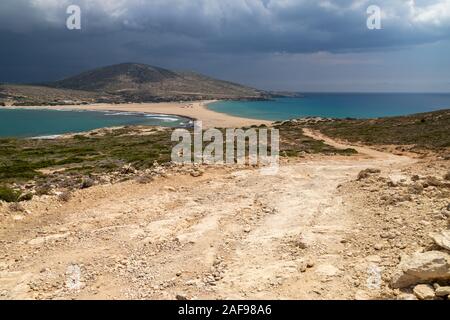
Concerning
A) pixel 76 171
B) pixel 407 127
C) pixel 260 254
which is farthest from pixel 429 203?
pixel 407 127

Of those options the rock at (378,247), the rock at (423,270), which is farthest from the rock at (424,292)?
the rock at (378,247)

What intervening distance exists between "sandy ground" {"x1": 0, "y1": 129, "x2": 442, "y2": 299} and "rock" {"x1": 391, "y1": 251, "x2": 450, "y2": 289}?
1.83ft

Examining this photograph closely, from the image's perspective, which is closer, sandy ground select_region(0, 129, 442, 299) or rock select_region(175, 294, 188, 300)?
rock select_region(175, 294, 188, 300)

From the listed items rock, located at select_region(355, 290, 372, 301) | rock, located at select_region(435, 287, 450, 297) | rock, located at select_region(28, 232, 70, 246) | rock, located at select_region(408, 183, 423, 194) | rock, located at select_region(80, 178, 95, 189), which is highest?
rock, located at select_region(408, 183, 423, 194)

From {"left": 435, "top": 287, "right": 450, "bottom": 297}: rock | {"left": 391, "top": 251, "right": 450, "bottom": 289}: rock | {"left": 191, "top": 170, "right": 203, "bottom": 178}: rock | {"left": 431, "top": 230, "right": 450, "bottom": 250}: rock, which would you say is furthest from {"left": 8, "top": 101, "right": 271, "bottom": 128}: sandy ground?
{"left": 435, "top": 287, "right": 450, "bottom": 297}: rock

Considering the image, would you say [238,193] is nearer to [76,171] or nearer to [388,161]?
[76,171]

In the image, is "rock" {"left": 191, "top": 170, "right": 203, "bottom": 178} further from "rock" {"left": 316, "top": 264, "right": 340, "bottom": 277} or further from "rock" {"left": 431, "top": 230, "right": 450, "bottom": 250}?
"rock" {"left": 431, "top": 230, "right": 450, "bottom": 250}

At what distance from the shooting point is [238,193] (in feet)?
59.5

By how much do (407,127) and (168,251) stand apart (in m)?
47.2

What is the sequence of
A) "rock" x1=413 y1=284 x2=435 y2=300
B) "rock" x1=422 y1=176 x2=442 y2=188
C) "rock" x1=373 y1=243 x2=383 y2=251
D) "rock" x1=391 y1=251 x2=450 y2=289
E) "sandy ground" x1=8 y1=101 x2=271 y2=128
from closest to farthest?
"rock" x1=413 y1=284 x2=435 y2=300, "rock" x1=391 y1=251 x2=450 y2=289, "rock" x1=373 y1=243 x2=383 y2=251, "rock" x1=422 y1=176 x2=442 y2=188, "sandy ground" x1=8 y1=101 x2=271 y2=128

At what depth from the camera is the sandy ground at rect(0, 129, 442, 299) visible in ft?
30.5

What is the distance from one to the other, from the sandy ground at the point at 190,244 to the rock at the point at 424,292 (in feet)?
2.66

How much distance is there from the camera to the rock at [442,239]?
347 inches
